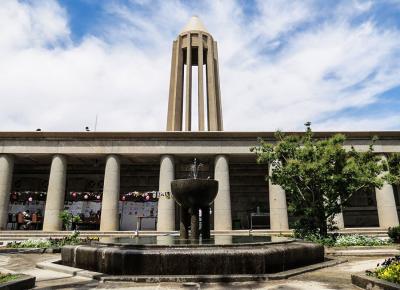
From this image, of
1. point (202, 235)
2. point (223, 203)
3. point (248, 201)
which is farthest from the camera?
point (248, 201)

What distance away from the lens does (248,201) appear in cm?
3625

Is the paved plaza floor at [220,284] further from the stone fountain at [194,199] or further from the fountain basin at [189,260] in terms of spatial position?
the stone fountain at [194,199]

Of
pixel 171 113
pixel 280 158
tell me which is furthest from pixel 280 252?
pixel 171 113

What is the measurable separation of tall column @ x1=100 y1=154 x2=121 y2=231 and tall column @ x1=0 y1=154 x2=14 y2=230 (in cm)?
805

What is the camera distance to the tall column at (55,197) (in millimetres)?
26297

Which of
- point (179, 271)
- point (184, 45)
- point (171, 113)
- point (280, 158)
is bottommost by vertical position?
point (179, 271)

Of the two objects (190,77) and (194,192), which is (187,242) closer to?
(194,192)

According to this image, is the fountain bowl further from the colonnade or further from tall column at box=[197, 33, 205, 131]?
tall column at box=[197, 33, 205, 131]

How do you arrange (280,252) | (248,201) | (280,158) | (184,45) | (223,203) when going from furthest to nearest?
(184,45) → (248,201) → (223,203) → (280,158) → (280,252)

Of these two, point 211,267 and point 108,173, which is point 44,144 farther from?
point 211,267

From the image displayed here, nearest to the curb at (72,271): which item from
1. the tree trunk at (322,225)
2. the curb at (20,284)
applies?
the curb at (20,284)

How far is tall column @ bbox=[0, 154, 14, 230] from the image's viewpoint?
2667 cm

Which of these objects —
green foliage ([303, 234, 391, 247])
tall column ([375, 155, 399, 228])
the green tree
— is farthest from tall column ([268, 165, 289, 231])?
green foliage ([303, 234, 391, 247])

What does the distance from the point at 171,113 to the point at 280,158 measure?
23.6m
